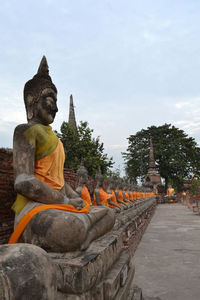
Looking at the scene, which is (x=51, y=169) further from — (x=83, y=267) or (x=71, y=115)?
(x=71, y=115)

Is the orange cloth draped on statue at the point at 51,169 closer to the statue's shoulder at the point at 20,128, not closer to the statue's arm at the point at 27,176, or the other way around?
the statue's arm at the point at 27,176

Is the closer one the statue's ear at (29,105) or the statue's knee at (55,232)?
the statue's knee at (55,232)

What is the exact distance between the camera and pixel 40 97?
2475mm

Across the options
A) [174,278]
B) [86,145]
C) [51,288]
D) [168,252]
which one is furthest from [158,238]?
[86,145]

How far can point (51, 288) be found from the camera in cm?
103

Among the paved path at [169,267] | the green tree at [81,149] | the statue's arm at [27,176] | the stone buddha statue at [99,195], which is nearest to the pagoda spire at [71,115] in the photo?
the green tree at [81,149]

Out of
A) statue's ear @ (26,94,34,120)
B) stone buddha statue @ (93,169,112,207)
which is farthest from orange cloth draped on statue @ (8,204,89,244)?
stone buddha statue @ (93,169,112,207)

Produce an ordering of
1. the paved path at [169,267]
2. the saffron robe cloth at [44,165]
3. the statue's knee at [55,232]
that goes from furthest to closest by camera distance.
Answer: the paved path at [169,267] < the saffron robe cloth at [44,165] < the statue's knee at [55,232]

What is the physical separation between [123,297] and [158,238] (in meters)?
4.91

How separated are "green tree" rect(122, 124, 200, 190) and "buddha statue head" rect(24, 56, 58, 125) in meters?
29.5

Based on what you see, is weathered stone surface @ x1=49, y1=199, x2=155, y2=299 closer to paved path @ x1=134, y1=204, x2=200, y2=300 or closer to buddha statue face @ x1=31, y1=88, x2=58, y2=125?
buddha statue face @ x1=31, y1=88, x2=58, y2=125

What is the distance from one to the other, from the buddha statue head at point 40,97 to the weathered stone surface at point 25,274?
1.68 metres

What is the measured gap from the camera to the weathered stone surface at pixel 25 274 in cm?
86

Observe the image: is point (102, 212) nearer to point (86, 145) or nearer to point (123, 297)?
point (123, 297)
